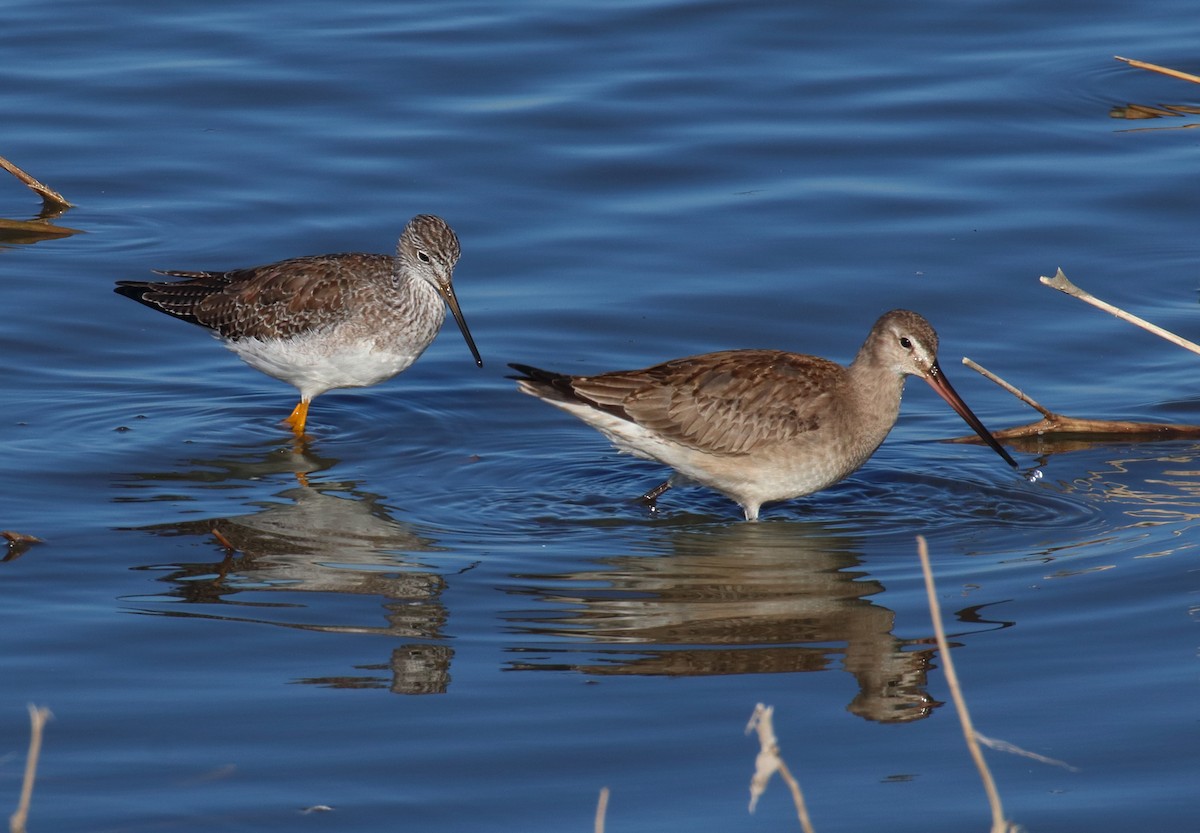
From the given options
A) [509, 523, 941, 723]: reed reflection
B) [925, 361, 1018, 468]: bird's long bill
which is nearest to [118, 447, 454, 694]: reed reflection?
[509, 523, 941, 723]: reed reflection

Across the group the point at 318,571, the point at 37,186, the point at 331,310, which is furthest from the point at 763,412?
the point at 37,186

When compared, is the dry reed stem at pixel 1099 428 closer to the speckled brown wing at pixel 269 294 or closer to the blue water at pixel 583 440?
the blue water at pixel 583 440

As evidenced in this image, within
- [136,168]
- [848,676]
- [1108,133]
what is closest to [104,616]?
[848,676]

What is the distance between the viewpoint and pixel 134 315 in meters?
11.6

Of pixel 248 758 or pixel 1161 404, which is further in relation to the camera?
pixel 1161 404

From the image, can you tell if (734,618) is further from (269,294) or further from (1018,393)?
(269,294)

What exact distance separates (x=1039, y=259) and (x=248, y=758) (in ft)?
24.7

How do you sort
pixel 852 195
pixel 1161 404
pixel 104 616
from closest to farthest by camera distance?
pixel 104 616, pixel 1161 404, pixel 852 195

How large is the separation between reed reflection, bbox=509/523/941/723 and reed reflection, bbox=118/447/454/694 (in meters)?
0.44

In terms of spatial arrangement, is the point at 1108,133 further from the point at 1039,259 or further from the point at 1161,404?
the point at 1161,404

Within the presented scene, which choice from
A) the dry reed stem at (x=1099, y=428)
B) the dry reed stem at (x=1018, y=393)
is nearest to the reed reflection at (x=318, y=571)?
the dry reed stem at (x=1018, y=393)

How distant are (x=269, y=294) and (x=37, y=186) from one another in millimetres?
3071

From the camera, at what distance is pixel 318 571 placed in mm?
7992

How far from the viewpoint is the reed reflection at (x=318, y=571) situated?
23.4 feet
